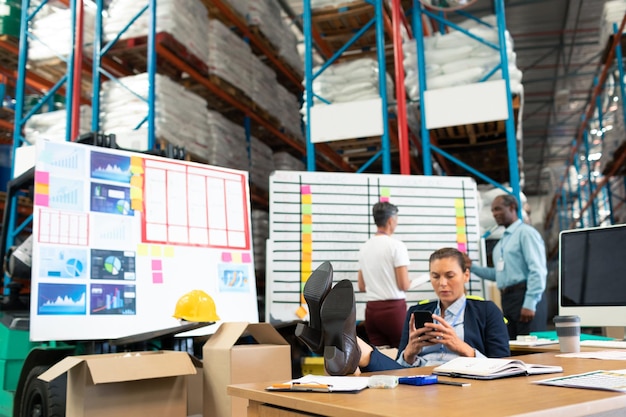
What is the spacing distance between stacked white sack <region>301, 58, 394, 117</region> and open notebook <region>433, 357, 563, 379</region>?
4504mm

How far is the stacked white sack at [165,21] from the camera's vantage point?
→ 6.37 metres

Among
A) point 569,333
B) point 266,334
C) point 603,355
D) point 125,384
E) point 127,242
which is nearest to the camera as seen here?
point 603,355

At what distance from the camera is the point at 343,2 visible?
6.19m

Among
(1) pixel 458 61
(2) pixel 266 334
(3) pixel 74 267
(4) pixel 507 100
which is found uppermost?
(1) pixel 458 61

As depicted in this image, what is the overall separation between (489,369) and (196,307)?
252 centimetres

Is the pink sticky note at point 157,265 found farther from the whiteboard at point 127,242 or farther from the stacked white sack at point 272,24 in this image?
the stacked white sack at point 272,24

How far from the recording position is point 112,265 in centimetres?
360

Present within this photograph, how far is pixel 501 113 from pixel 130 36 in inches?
164

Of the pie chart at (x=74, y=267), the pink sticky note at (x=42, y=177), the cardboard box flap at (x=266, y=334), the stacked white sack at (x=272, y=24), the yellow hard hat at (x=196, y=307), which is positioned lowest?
the cardboard box flap at (x=266, y=334)

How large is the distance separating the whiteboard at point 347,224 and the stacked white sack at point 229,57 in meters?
2.90

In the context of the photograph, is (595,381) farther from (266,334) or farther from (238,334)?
(266,334)

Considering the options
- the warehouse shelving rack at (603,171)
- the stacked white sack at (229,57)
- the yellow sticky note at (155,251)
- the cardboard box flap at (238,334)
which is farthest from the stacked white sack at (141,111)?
the warehouse shelving rack at (603,171)

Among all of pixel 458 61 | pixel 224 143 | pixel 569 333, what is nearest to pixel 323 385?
pixel 569 333

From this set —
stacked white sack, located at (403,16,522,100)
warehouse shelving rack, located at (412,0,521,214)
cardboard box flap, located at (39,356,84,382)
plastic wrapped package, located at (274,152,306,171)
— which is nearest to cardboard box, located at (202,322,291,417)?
cardboard box flap, located at (39,356,84,382)
